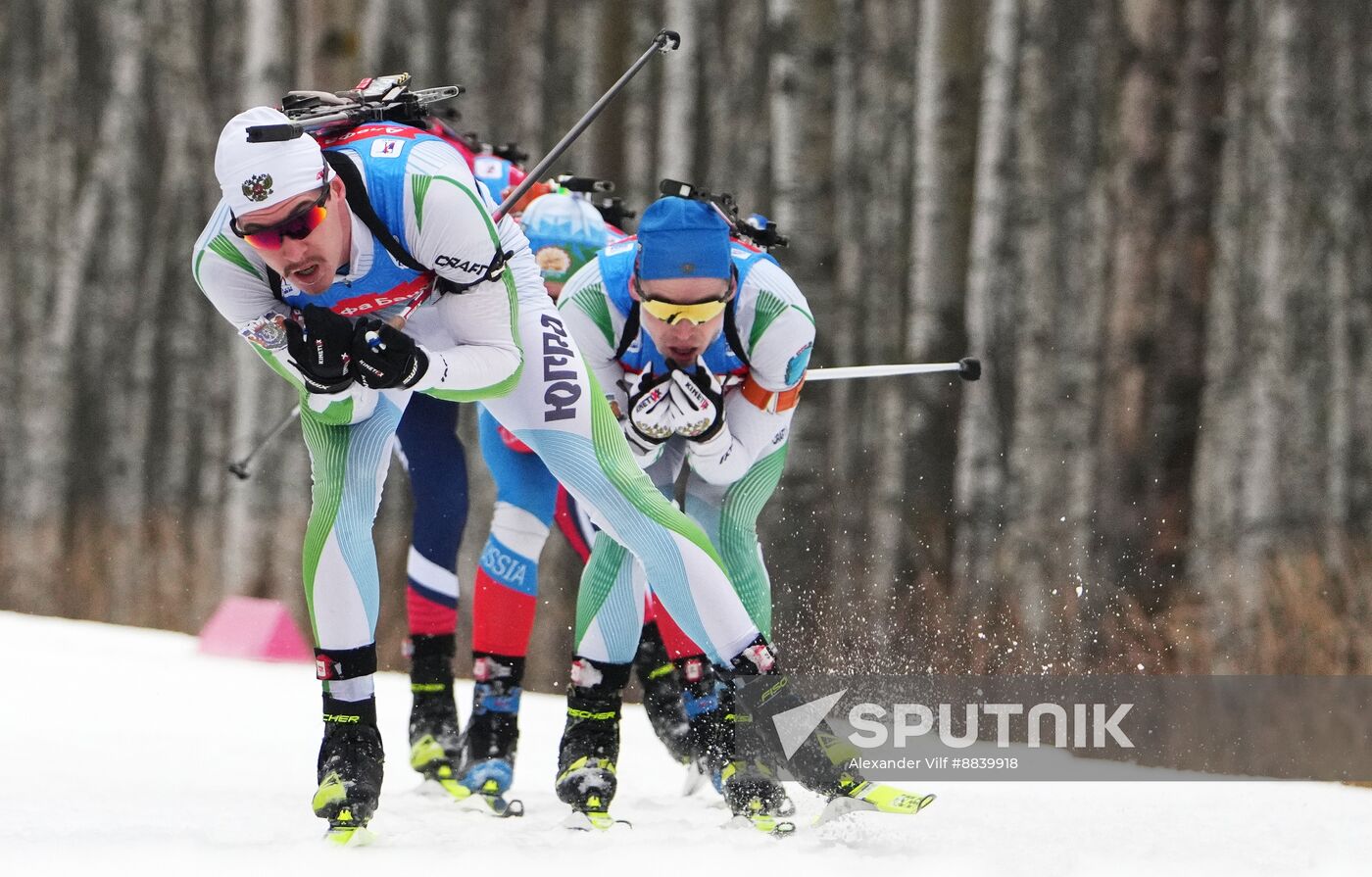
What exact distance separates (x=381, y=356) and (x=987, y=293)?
415 cm

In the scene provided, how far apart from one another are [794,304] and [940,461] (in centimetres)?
310

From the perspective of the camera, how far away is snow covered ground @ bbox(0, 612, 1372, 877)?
10.1 feet

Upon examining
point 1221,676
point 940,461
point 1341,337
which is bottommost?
point 1221,676

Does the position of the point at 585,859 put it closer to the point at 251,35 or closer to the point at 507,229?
the point at 507,229

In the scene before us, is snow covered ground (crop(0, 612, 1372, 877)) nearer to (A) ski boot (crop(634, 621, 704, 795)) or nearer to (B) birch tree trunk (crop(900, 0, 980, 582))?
(A) ski boot (crop(634, 621, 704, 795))

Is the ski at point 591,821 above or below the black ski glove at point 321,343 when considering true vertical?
below

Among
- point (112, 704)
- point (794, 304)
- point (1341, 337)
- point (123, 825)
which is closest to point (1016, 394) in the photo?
point (1341, 337)

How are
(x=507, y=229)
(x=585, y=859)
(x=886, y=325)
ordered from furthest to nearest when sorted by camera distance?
(x=886, y=325) → (x=507, y=229) → (x=585, y=859)

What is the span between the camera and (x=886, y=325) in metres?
6.94

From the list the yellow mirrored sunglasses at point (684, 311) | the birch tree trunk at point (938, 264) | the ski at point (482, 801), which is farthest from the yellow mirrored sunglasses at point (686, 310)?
the birch tree trunk at point (938, 264)

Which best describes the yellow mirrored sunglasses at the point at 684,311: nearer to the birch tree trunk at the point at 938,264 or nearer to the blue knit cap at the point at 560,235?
the blue knit cap at the point at 560,235

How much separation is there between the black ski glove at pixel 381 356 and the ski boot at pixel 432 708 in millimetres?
1449

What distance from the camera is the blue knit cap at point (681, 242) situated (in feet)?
12.0

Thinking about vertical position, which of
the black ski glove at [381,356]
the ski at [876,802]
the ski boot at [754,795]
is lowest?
the ski boot at [754,795]
